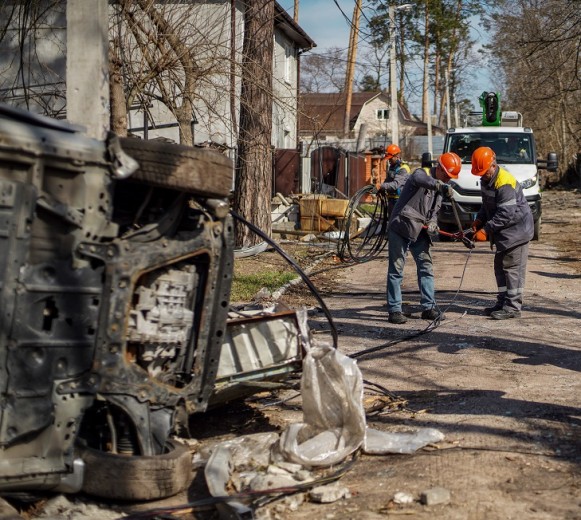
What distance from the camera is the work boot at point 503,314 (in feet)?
31.5

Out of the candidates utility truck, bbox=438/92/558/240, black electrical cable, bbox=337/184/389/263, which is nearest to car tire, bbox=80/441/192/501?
black electrical cable, bbox=337/184/389/263

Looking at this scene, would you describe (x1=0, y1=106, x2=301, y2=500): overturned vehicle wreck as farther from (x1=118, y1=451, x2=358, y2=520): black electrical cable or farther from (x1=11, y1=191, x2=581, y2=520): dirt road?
(x1=11, y1=191, x2=581, y2=520): dirt road

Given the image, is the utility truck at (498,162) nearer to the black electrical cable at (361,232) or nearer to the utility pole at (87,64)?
the black electrical cable at (361,232)

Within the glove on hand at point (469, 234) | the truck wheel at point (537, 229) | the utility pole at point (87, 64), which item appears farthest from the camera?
the truck wheel at point (537, 229)

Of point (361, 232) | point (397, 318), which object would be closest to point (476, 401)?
point (397, 318)

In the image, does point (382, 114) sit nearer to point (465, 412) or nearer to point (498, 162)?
point (498, 162)

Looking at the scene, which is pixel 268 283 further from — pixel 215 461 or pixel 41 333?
pixel 41 333

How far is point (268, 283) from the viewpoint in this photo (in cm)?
1201

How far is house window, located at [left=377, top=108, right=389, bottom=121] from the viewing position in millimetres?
76750

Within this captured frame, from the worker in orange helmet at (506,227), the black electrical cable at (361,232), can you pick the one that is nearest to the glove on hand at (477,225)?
the worker in orange helmet at (506,227)

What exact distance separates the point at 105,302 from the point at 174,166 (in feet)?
2.54

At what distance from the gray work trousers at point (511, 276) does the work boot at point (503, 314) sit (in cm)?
4

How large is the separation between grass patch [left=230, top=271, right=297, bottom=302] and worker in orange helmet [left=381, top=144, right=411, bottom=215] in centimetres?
204

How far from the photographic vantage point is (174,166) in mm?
4438
